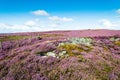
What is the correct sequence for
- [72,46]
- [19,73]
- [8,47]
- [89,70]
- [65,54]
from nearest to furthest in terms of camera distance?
[89,70], [19,73], [65,54], [72,46], [8,47]

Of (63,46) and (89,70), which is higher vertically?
(63,46)

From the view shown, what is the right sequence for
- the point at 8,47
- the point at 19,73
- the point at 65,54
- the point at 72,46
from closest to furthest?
1. the point at 19,73
2. the point at 65,54
3. the point at 72,46
4. the point at 8,47

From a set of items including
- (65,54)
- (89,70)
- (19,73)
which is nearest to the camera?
(89,70)

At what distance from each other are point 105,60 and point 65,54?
3166 millimetres

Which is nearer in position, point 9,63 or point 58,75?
point 58,75

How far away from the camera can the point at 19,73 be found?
A: 48.3ft

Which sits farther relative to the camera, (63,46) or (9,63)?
(63,46)

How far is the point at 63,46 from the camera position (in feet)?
57.8

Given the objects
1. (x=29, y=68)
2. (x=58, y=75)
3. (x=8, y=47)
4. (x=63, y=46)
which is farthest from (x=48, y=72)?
(x=8, y=47)

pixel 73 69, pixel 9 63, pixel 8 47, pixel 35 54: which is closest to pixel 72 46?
pixel 35 54

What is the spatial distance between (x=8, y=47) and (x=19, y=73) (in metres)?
10.7

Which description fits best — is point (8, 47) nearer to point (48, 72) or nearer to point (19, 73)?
point (19, 73)

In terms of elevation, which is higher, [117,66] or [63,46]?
[63,46]

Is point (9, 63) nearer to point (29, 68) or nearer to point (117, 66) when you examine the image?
point (29, 68)
